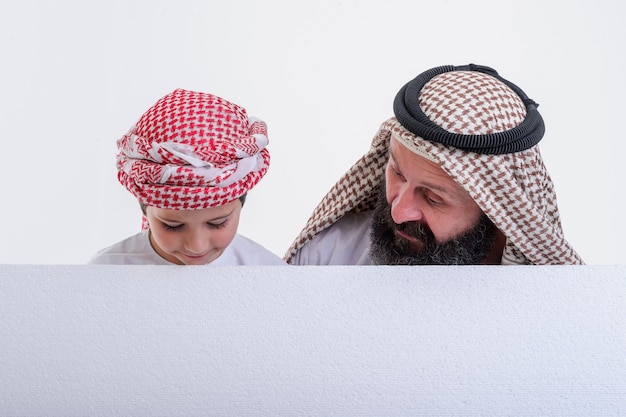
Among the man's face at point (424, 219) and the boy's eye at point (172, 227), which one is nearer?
the boy's eye at point (172, 227)

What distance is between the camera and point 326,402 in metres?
1.10

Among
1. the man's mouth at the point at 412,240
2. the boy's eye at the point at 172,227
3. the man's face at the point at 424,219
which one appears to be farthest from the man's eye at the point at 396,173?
the boy's eye at the point at 172,227

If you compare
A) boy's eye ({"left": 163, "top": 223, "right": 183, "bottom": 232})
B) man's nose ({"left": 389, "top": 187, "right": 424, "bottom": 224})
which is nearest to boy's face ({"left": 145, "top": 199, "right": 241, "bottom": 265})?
boy's eye ({"left": 163, "top": 223, "right": 183, "bottom": 232})

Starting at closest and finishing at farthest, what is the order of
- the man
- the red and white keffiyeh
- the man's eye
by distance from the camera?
the red and white keffiyeh
the man
the man's eye

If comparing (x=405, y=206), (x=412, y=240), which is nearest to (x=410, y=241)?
(x=412, y=240)

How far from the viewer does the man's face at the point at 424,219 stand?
1.62m

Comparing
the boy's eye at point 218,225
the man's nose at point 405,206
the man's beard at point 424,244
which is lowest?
the man's beard at point 424,244

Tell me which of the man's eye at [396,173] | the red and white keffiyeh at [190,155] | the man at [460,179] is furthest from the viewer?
the man's eye at [396,173]

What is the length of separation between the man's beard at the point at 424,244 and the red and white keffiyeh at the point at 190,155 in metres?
0.34

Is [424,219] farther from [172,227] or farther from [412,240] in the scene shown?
[172,227]

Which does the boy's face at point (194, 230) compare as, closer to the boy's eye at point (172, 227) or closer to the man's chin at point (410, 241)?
the boy's eye at point (172, 227)

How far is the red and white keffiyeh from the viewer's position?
4.64ft

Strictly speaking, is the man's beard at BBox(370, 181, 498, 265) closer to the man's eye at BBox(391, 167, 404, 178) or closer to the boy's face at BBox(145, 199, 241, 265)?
the man's eye at BBox(391, 167, 404, 178)

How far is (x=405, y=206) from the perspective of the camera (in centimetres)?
163
